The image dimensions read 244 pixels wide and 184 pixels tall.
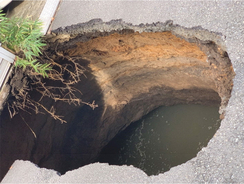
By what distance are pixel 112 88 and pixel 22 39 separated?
89.8 inches

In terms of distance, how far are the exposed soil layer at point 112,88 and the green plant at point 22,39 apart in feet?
0.93

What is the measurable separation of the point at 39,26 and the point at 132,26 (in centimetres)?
121

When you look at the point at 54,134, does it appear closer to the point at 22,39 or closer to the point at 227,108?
the point at 22,39

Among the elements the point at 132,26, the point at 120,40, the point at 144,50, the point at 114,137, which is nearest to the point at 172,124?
the point at 114,137

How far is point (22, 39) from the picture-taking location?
276 centimetres

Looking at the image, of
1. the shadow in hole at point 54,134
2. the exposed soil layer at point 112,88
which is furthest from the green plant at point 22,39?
the shadow in hole at point 54,134

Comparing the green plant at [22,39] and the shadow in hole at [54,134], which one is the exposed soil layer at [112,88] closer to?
the shadow in hole at [54,134]

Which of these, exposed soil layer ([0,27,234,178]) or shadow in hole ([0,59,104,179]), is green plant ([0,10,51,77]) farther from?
shadow in hole ([0,59,104,179])

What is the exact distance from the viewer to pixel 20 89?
3.02 metres

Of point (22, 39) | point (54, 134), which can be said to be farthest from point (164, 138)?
point (22, 39)

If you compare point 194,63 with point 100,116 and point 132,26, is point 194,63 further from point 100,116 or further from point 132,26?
point 100,116

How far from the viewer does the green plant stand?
108 inches

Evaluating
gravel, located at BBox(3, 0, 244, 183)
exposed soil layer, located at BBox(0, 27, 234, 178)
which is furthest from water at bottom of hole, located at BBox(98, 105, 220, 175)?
gravel, located at BBox(3, 0, 244, 183)

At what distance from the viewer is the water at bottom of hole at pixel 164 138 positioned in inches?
181
